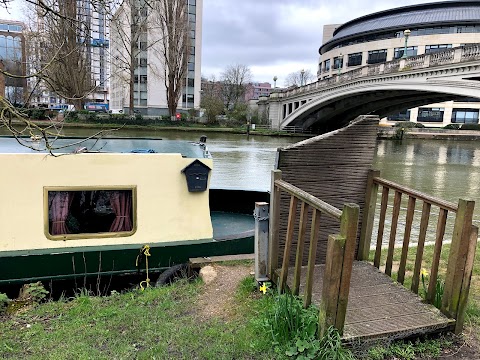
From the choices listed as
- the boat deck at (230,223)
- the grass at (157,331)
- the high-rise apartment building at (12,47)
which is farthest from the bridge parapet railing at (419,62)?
the grass at (157,331)

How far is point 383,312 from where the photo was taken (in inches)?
128

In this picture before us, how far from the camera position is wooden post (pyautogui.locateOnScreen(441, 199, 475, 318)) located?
3027 millimetres

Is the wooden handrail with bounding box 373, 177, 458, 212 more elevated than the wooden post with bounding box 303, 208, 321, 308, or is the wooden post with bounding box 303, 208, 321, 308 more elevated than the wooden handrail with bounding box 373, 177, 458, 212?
the wooden handrail with bounding box 373, 177, 458, 212

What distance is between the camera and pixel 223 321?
3465 mm

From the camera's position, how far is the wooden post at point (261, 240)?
391 centimetres

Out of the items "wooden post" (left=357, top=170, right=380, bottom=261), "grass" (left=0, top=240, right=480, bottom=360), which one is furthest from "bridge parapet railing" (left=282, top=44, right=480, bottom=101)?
"grass" (left=0, top=240, right=480, bottom=360)

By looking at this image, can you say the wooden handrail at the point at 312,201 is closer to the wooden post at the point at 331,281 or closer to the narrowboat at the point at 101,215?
the wooden post at the point at 331,281

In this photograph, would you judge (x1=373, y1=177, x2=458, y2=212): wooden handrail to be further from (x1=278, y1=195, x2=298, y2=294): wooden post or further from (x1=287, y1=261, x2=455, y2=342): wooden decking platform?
(x1=278, y1=195, x2=298, y2=294): wooden post

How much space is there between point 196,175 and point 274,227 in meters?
1.97

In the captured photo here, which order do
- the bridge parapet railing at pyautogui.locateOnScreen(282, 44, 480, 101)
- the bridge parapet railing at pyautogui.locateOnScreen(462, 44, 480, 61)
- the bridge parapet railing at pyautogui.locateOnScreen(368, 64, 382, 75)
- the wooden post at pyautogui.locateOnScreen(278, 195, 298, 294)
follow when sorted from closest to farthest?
the wooden post at pyautogui.locateOnScreen(278, 195, 298, 294)
the bridge parapet railing at pyautogui.locateOnScreen(462, 44, 480, 61)
the bridge parapet railing at pyautogui.locateOnScreen(282, 44, 480, 101)
the bridge parapet railing at pyautogui.locateOnScreen(368, 64, 382, 75)

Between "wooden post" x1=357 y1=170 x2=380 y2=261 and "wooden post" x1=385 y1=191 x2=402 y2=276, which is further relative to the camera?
"wooden post" x1=357 y1=170 x2=380 y2=261

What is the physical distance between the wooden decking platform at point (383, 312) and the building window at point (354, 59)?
222 ft

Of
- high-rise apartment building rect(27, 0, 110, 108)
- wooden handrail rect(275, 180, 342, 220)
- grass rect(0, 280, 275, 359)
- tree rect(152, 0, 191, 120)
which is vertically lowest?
grass rect(0, 280, 275, 359)

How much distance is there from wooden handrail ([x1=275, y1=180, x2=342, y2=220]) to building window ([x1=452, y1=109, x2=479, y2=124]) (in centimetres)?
6469
